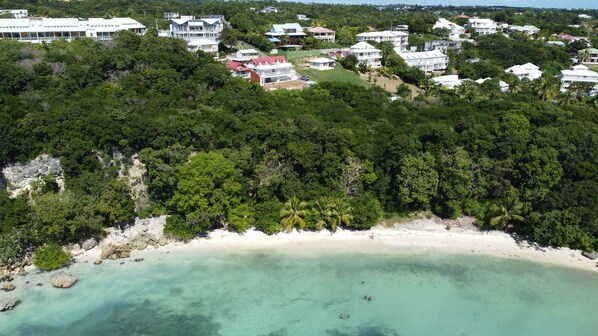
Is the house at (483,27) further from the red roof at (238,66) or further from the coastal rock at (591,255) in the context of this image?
the coastal rock at (591,255)

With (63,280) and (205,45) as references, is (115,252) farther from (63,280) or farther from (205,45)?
(205,45)

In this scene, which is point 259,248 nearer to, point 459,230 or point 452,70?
point 459,230

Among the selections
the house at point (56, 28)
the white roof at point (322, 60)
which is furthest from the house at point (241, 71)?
the house at point (56, 28)

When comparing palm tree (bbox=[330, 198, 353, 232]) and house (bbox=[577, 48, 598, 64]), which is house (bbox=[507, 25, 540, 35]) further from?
palm tree (bbox=[330, 198, 353, 232])

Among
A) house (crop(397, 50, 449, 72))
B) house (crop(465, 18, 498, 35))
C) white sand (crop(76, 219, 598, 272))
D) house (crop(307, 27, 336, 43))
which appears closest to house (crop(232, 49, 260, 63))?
house (crop(307, 27, 336, 43))

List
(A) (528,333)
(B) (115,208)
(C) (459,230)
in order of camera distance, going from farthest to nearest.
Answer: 1. (C) (459,230)
2. (B) (115,208)
3. (A) (528,333)

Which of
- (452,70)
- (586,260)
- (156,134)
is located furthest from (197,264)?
(452,70)

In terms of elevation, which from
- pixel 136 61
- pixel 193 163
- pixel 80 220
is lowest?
pixel 80 220
